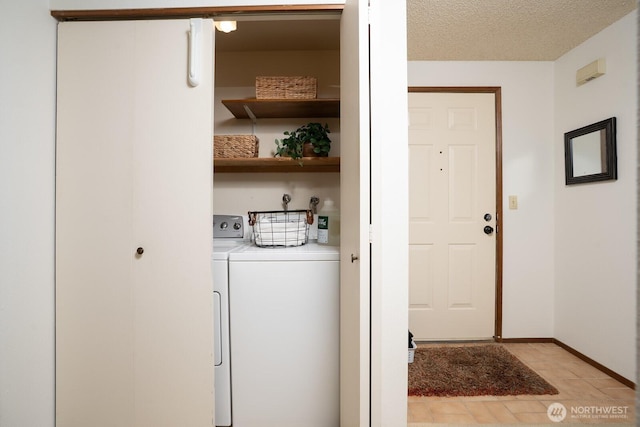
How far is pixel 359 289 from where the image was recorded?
969mm

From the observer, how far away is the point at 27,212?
1.16 meters

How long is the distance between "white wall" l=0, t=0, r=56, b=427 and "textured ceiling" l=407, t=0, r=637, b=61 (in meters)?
1.98

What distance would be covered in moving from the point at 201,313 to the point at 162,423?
520mm

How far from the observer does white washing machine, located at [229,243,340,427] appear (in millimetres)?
1384

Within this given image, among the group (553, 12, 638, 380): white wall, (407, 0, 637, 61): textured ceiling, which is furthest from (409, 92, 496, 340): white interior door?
(553, 12, 638, 380): white wall

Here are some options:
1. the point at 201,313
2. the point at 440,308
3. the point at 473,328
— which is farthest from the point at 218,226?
the point at 473,328

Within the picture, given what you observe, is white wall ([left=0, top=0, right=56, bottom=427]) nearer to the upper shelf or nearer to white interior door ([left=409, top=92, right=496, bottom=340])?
the upper shelf

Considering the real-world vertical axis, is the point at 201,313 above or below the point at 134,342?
above

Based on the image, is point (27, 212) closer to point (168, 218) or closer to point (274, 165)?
point (168, 218)

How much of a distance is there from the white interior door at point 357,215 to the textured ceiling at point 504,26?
1.09 metres

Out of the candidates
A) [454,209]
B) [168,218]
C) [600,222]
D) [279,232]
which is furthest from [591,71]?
[168,218]

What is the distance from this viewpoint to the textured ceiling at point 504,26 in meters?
1.81

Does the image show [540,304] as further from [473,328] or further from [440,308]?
[440,308]

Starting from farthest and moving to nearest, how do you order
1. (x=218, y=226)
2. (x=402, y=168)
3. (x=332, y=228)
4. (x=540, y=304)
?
(x=540, y=304) → (x=218, y=226) → (x=332, y=228) → (x=402, y=168)
